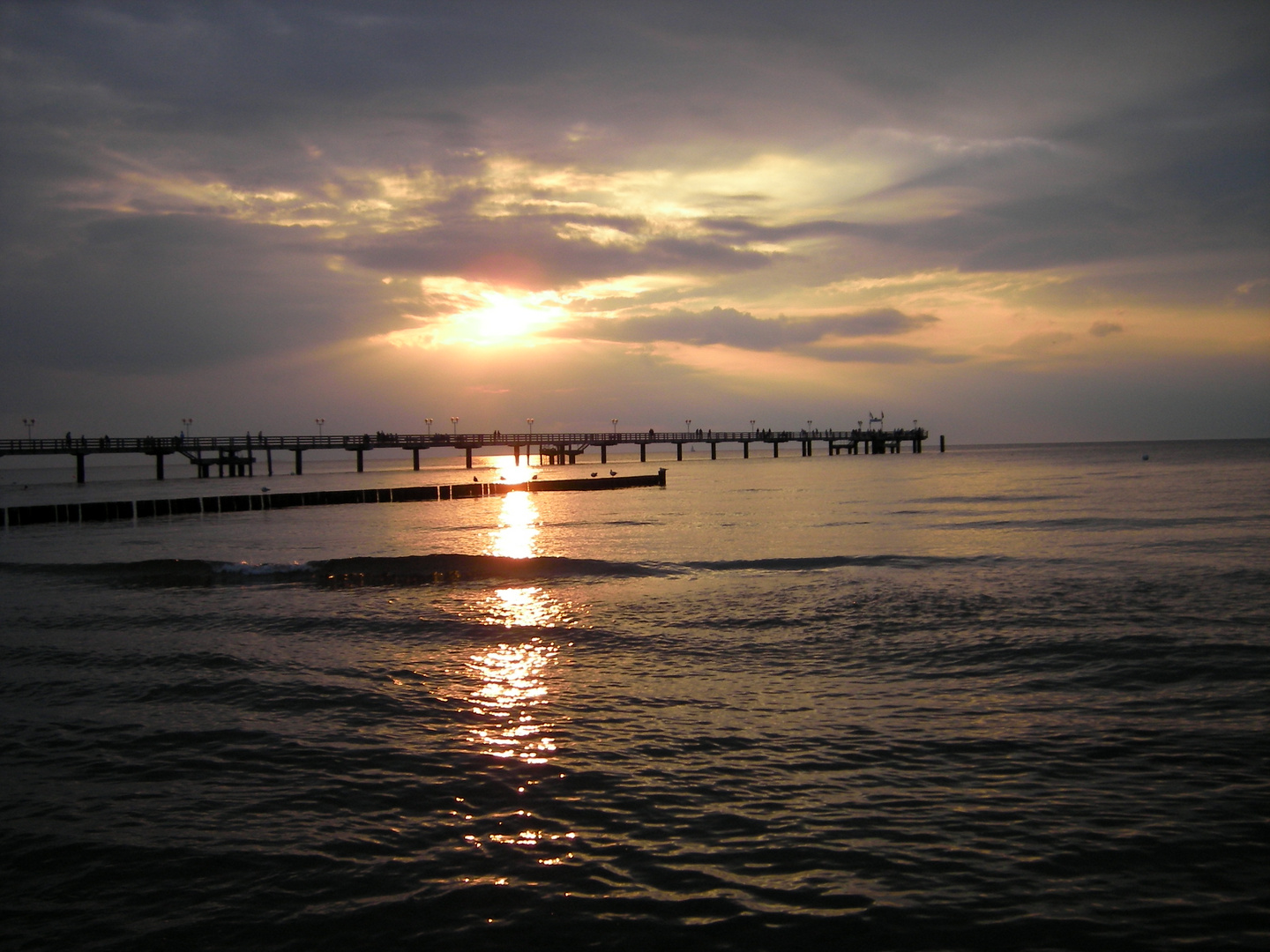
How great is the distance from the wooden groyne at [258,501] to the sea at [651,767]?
2597cm

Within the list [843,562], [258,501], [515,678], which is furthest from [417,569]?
[258,501]

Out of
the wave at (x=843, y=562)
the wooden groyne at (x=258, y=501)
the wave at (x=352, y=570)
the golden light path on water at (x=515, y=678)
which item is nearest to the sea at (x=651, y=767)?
the golden light path on water at (x=515, y=678)

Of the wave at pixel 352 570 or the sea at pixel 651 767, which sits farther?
the wave at pixel 352 570

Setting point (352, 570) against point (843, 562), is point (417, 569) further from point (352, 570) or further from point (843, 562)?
point (843, 562)

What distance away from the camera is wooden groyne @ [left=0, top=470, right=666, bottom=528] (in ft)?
127

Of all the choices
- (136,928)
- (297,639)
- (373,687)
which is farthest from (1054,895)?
(297,639)

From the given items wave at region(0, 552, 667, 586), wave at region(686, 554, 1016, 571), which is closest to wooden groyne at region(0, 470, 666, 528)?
wave at region(0, 552, 667, 586)

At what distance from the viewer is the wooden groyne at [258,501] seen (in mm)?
38812

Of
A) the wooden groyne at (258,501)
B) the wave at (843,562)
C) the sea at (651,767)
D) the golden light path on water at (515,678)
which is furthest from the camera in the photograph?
the wooden groyne at (258,501)

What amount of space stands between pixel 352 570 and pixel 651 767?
1553 cm

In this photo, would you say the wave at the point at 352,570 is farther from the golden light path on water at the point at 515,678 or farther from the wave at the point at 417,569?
the golden light path on water at the point at 515,678

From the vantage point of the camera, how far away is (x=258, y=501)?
46594 mm

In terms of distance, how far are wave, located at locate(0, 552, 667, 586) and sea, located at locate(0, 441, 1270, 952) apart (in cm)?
278

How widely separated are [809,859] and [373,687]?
5828 millimetres
